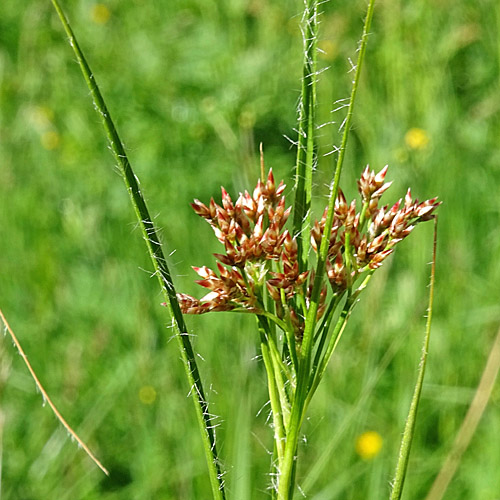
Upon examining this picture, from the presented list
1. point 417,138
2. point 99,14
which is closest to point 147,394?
point 417,138

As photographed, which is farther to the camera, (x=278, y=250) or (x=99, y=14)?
(x=99, y=14)

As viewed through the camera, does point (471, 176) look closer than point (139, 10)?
Yes

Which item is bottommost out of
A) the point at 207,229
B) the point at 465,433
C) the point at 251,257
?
the point at 251,257

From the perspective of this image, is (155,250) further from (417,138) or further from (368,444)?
(417,138)

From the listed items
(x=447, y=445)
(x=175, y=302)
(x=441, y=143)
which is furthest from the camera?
(x=441, y=143)

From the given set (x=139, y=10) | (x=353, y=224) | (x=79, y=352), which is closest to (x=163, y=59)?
(x=139, y=10)

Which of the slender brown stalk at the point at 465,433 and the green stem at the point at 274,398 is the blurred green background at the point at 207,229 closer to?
the slender brown stalk at the point at 465,433

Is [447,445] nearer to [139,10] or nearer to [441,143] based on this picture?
[441,143]
